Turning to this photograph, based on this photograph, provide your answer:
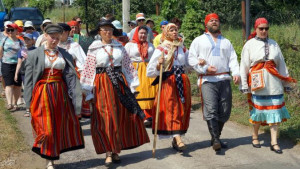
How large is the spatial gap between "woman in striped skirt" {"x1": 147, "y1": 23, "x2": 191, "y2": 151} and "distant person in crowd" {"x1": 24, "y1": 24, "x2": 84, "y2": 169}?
1303mm

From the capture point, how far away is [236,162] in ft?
22.8

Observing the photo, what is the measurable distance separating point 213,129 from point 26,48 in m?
4.56

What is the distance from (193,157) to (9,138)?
3.08m

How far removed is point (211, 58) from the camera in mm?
7367

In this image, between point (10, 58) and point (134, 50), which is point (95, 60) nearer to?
point (134, 50)

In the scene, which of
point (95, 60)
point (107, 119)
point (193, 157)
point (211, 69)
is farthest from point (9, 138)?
Result: point (211, 69)

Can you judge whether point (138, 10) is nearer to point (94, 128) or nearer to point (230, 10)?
point (230, 10)

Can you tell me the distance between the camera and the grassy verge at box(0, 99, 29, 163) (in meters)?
7.60

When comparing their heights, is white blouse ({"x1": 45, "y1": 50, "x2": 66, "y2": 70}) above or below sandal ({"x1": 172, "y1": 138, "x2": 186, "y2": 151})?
above

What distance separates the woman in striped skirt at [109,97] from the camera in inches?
272

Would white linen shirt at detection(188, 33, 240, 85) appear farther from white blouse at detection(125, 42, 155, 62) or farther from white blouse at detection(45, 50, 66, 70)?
white blouse at detection(125, 42, 155, 62)

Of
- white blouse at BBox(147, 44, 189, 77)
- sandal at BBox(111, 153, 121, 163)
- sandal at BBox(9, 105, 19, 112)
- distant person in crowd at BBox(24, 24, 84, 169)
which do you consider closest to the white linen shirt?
white blouse at BBox(147, 44, 189, 77)

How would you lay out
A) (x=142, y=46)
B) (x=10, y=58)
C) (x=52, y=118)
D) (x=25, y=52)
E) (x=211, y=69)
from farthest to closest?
(x=10, y=58) → (x=25, y=52) → (x=142, y=46) → (x=211, y=69) → (x=52, y=118)

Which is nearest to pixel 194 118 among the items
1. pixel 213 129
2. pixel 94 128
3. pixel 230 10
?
pixel 213 129
